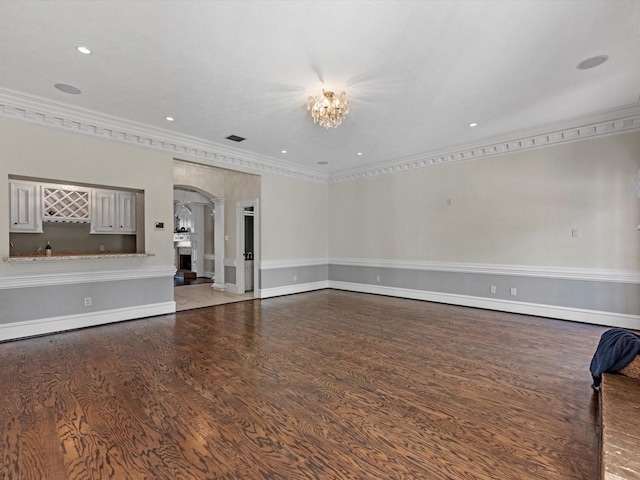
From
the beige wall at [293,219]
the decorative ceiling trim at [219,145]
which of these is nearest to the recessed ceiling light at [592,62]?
the decorative ceiling trim at [219,145]

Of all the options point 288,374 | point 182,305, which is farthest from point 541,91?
point 182,305

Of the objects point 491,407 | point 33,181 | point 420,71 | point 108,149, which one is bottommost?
point 491,407

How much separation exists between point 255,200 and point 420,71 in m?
4.47

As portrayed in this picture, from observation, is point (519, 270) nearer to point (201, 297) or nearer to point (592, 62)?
point (592, 62)

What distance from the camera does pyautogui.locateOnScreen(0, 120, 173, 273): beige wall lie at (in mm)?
3977

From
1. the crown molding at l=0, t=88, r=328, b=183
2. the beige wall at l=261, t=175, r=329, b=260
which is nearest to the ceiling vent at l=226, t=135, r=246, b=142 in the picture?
the crown molding at l=0, t=88, r=328, b=183

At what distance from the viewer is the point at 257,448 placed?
1.91 m

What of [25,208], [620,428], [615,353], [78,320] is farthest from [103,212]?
[615,353]

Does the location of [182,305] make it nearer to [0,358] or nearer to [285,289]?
[285,289]

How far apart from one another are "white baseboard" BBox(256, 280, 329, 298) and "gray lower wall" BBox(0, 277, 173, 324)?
1980mm

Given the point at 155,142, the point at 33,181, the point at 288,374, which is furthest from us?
the point at 155,142

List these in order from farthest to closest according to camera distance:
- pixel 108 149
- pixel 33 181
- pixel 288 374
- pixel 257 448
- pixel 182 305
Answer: pixel 182 305, pixel 108 149, pixel 33 181, pixel 288 374, pixel 257 448

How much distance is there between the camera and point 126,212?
5.21m

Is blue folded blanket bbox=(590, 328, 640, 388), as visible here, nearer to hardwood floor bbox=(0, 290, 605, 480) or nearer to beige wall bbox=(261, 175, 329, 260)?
hardwood floor bbox=(0, 290, 605, 480)
